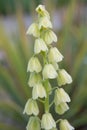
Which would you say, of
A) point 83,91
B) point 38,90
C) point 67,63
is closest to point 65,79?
point 38,90

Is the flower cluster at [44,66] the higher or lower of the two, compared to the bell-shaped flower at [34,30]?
lower

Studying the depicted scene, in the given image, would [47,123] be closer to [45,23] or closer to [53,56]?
[53,56]

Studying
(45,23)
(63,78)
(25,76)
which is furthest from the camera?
(25,76)

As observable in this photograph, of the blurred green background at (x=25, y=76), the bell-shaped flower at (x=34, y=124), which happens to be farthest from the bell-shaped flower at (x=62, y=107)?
the blurred green background at (x=25, y=76)

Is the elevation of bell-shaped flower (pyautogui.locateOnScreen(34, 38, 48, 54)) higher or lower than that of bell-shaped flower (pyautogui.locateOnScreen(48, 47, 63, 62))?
higher

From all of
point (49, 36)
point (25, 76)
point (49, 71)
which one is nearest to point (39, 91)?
point (49, 71)

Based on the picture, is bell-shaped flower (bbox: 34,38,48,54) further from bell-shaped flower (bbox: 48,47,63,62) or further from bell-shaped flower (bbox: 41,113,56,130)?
bell-shaped flower (bbox: 41,113,56,130)

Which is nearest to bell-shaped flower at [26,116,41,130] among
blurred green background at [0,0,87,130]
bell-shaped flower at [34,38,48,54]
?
bell-shaped flower at [34,38,48,54]

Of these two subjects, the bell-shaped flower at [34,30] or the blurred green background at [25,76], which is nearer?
the bell-shaped flower at [34,30]

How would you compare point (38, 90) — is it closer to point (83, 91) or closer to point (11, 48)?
point (83, 91)

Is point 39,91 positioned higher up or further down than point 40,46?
further down

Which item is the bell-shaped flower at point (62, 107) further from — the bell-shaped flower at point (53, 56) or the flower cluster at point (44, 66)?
the bell-shaped flower at point (53, 56)

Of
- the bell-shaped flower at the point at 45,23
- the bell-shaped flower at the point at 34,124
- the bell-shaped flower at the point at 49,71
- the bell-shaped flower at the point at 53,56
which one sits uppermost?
the bell-shaped flower at the point at 45,23
